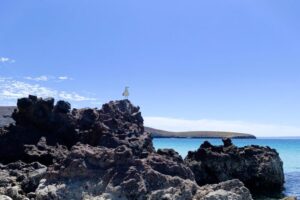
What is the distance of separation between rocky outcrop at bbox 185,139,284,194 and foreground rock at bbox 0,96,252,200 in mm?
11366

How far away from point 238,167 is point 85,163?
2547cm

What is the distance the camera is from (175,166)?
2702 centimetres

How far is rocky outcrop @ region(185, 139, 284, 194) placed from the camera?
4694 cm

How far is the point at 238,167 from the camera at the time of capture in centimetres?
4803

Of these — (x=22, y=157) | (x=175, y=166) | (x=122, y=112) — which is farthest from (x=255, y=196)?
(x=22, y=157)

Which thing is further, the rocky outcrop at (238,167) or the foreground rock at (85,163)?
the rocky outcrop at (238,167)

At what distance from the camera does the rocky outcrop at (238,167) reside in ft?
154

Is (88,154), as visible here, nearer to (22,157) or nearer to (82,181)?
(82,181)

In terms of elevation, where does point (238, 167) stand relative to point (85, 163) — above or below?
below

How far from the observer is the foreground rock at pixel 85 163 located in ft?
78.0

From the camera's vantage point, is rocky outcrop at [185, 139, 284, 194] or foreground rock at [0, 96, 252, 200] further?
rocky outcrop at [185, 139, 284, 194]

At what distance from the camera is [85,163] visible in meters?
25.5

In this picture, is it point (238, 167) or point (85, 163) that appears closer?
point (85, 163)

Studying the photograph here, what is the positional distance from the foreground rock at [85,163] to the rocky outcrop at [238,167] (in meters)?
11.4
